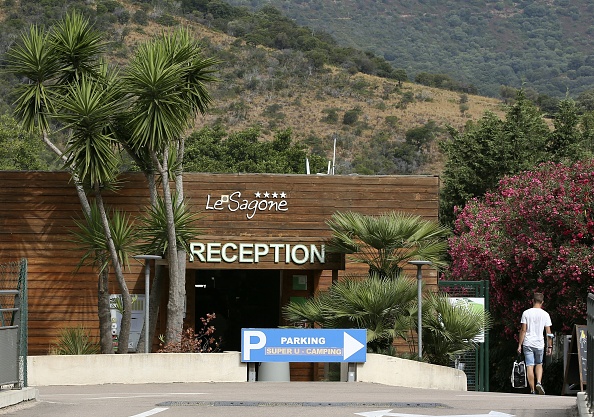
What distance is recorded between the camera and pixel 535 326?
1900 cm

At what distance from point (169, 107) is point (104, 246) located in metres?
3.06

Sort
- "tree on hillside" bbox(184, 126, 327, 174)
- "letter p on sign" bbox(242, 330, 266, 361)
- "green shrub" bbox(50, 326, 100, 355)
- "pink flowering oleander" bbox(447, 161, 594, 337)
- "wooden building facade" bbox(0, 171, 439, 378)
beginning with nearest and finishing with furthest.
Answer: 1. "letter p on sign" bbox(242, 330, 266, 361)
2. "green shrub" bbox(50, 326, 100, 355)
3. "wooden building facade" bbox(0, 171, 439, 378)
4. "pink flowering oleander" bbox(447, 161, 594, 337)
5. "tree on hillside" bbox(184, 126, 327, 174)

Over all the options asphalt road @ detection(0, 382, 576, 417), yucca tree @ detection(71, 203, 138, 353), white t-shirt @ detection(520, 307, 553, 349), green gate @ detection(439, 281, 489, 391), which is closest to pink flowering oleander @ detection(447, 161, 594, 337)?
green gate @ detection(439, 281, 489, 391)

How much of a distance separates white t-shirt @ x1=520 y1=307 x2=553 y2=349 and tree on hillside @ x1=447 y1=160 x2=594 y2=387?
26.8 feet

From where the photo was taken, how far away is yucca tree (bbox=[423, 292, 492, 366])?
918 inches

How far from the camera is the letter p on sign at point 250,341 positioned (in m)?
21.0

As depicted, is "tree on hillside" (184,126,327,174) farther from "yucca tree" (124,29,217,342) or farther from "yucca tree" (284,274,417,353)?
"yucca tree" (284,274,417,353)

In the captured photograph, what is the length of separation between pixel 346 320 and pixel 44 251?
22.5 feet

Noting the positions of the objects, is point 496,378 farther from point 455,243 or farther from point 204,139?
point 204,139

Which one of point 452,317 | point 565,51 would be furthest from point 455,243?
point 565,51

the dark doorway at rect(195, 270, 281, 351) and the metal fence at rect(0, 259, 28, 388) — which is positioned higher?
the dark doorway at rect(195, 270, 281, 351)

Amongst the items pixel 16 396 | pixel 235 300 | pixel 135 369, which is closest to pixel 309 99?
pixel 235 300

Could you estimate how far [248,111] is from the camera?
89.1 metres

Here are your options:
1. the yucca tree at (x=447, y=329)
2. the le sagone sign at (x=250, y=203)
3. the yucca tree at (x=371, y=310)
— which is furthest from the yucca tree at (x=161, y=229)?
the yucca tree at (x=447, y=329)
